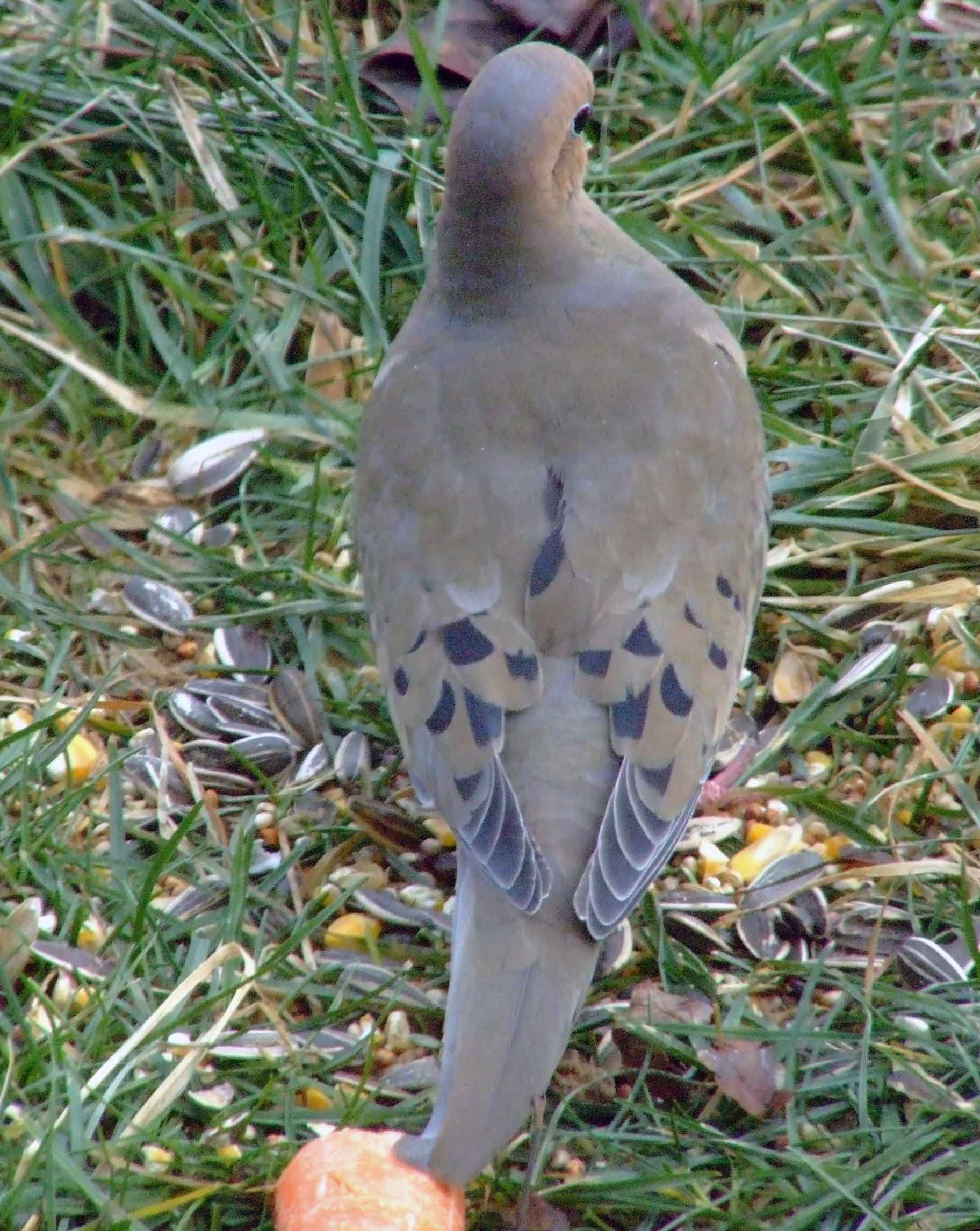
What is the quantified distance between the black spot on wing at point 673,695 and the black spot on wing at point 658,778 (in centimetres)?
13

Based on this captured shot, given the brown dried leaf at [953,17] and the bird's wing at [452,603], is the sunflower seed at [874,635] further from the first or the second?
the brown dried leaf at [953,17]

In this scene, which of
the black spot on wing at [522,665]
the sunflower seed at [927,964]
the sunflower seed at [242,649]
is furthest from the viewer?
the sunflower seed at [242,649]

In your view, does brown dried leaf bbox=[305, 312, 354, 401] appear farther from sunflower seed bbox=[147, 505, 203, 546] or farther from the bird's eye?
the bird's eye

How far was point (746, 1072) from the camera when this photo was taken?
145 inches

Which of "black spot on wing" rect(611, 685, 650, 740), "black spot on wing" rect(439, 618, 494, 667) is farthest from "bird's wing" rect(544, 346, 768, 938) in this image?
"black spot on wing" rect(439, 618, 494, 667)

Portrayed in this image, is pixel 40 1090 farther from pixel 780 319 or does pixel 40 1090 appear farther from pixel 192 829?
pixel 780 319

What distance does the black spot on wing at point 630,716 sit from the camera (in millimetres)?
3521

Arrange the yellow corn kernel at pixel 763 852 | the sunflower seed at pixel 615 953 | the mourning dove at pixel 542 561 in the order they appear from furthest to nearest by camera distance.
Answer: the yellow corn kernel at pixel 763 852, the sunflower seed at pixel 615 953, the mourning dove at pixel 542 561

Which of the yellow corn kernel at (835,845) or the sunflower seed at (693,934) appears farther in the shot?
the yellow corn kernel at (835,845)

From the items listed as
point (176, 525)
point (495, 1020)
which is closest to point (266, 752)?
point (176, 525)

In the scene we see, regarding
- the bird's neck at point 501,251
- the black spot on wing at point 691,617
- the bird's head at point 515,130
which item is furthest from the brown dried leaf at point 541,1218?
the bird's head at point 515,130

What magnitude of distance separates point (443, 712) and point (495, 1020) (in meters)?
0.62

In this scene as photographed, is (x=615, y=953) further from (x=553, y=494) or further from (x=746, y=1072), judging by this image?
(x=553, y=494)

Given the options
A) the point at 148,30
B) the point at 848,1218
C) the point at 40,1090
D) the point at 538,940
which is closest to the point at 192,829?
the point at 40,1090
